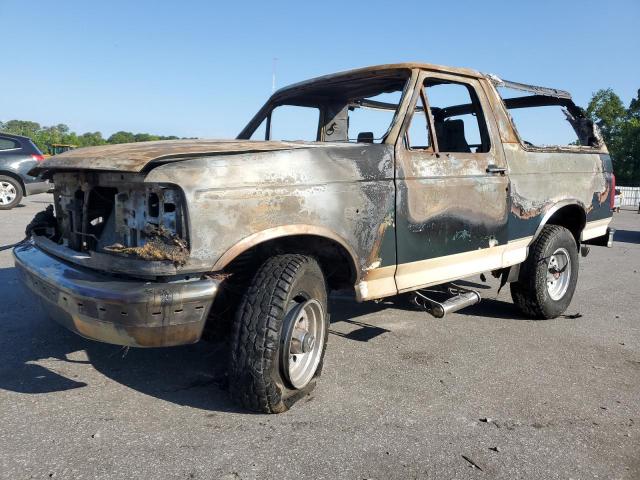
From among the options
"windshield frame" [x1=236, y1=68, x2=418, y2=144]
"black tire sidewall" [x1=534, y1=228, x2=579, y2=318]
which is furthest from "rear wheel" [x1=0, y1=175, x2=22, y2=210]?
"black tire sidewall" [x1=534, y1=228, x2=579, y2=318]

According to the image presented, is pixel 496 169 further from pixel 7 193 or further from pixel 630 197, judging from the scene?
pixel 630 197

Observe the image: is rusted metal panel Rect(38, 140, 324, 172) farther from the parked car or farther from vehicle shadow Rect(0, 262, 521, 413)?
the parked car

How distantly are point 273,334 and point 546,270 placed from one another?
3.01 meters

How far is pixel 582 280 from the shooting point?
669cm

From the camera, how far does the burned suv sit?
8.07ft

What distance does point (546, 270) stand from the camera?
15.2 feet

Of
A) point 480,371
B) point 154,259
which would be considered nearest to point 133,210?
point 154,259

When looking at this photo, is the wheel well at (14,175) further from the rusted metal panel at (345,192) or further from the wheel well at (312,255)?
the wheel well at (312,255)

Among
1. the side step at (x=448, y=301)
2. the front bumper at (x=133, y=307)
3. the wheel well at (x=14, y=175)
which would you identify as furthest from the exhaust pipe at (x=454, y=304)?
the wheel well at (x=14, y=175)

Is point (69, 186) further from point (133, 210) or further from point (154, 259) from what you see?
point (154, 259)

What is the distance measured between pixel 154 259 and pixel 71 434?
3.07 feet

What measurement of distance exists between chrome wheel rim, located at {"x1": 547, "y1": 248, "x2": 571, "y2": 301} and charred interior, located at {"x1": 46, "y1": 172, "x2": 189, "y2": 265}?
144 inches

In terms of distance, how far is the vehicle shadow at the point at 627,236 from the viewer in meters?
11.0

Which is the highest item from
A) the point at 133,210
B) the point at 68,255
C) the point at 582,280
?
the point at 133,210
